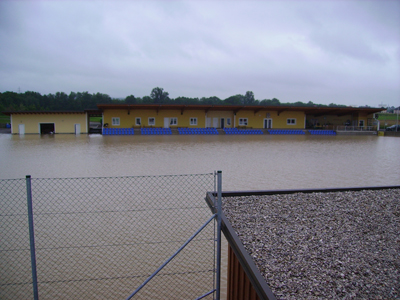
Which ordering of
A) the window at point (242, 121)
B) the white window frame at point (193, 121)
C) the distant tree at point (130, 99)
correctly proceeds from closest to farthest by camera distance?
the white window frame at point (193, 121) < the window at point (242, 121) < the distant tree at point (130, 99)

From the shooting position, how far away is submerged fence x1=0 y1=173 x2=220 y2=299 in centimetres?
412

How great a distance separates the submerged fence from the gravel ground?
0.71 meters

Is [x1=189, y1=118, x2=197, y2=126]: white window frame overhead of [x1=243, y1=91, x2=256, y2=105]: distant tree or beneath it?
beneath

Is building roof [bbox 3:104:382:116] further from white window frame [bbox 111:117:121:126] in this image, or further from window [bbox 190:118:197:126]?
window [bbox 190:118:197:126]

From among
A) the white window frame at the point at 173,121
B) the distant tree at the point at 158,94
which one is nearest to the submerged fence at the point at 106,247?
the white window frame at the point at 173,121

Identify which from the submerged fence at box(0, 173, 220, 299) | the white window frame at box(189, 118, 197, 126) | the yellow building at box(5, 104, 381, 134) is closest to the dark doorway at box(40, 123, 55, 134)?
the yellow building at box(5, 104, 381, 134)

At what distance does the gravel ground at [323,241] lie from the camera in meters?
2.80

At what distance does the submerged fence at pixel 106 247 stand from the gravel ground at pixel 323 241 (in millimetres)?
712

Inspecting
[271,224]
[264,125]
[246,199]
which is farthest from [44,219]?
[264,125]

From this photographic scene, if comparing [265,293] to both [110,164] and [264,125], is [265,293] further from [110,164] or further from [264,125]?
[264,125]

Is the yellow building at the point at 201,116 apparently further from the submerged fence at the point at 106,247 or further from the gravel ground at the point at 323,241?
the gravel ground at the point at 323,241

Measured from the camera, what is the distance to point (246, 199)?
17.8 ft

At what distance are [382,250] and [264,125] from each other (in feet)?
136

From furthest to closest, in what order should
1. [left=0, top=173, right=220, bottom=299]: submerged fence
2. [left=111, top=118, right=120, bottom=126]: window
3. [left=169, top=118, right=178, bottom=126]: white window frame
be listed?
1. [left=169, top=118, right=178, bottom=126]: white window frame
2. [left=111, top=118, right=120, bottom=126]: window
3. [left=0, top=173, right=220, bottom=299]: submerged fence
